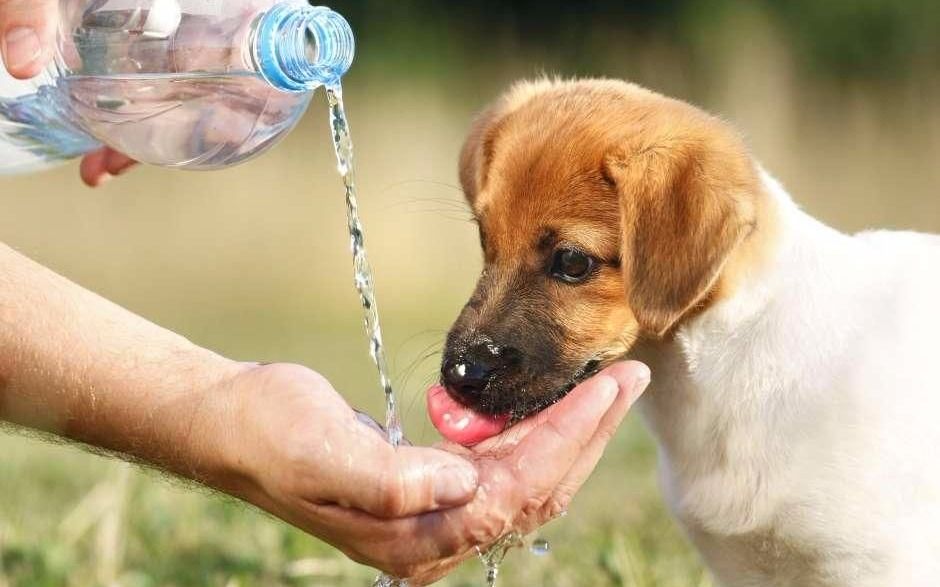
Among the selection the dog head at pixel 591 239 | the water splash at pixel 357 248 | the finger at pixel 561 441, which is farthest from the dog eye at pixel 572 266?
the finger at pixel 561 441

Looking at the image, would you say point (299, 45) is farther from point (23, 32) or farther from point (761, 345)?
point (761, 345)

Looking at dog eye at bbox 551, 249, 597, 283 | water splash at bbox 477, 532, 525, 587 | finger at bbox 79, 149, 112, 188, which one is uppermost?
finger at bbox 79, 149, 112, 188

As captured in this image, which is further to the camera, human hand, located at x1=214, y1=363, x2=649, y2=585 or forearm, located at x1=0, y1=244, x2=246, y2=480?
forearm, located at x1=0, y1=244, x2=246, y2=480

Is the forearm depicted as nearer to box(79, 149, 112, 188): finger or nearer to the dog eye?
box(79, 149, 112, 188): finger

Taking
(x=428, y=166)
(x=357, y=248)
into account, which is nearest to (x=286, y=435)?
(x=357, y=248)

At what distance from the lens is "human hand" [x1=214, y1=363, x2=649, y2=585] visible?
3.01 m

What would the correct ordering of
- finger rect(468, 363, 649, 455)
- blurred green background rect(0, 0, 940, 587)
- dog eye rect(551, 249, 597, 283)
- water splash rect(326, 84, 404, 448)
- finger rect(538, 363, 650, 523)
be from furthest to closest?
blurred green background rect(0, 0, 940, 587) → dog eye rect(551, 249, 597, 283) → water splash rect(326, 84, 404, 448) → finger rect(468, 363, 649, 455) → finger rect(538, 363, 650, 523)

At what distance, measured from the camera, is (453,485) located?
9.92ft

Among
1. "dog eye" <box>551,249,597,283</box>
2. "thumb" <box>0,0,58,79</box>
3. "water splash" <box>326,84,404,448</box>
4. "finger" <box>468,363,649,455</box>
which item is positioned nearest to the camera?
"thumb" <box>0,0,58,79</box>

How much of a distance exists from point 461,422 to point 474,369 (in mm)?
135

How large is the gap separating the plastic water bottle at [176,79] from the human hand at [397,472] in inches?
29.5

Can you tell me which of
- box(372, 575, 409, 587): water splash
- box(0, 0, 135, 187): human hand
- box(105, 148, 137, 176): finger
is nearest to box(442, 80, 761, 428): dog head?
box(372, 575, 409, 587): water splash

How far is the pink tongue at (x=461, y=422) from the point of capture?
375 cm

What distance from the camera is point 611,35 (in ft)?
35.0
